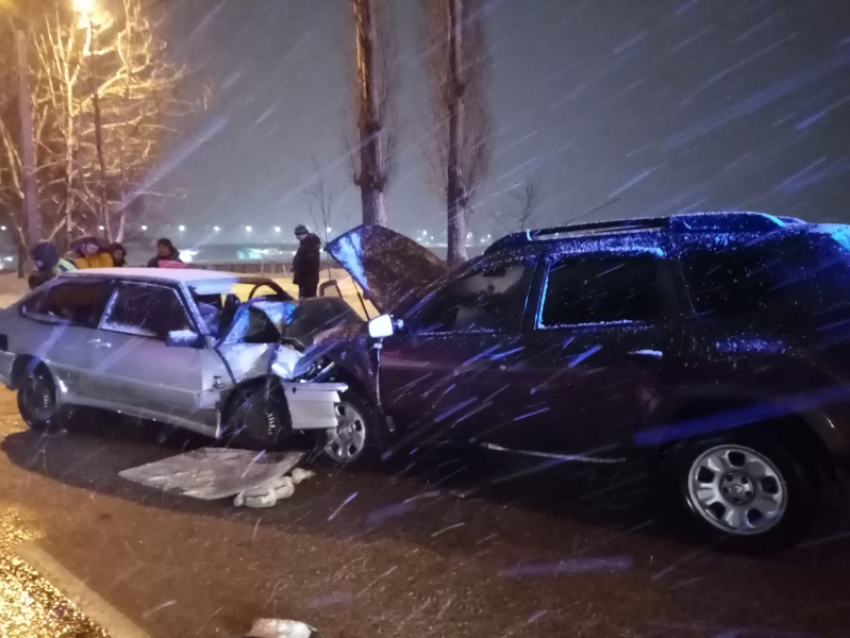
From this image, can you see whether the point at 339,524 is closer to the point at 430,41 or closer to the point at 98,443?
the point at 98,443

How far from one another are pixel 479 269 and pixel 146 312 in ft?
10.5

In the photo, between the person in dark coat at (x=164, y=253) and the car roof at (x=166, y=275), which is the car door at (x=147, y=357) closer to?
the car roof at (x=166, y=275)

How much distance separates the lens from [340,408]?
5953mm

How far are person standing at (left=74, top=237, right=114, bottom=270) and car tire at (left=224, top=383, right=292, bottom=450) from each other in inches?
230

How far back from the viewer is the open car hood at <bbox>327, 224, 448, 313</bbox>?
7184mm

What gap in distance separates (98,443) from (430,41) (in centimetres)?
1409

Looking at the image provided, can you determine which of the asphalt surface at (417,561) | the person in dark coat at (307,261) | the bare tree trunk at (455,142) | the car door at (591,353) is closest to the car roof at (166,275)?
the asphalt surface at (417,561)

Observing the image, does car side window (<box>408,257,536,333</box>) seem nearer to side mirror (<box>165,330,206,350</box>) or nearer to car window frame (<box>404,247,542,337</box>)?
car window frame (<box>404,247,542,337</box>)

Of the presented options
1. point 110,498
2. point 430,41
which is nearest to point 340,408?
point 110,498

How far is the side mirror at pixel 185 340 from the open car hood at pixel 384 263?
1564 millimetres

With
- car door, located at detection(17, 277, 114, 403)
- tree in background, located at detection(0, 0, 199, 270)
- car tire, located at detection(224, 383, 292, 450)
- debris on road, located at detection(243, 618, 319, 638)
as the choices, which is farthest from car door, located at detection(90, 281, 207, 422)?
tree in background, located at detection(0, 0, 199, 270)

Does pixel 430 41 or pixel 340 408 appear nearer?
pixel 340 408

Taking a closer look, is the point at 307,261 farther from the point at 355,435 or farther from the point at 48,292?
the point at 355,435

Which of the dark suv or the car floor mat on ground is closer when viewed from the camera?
the dark suv
